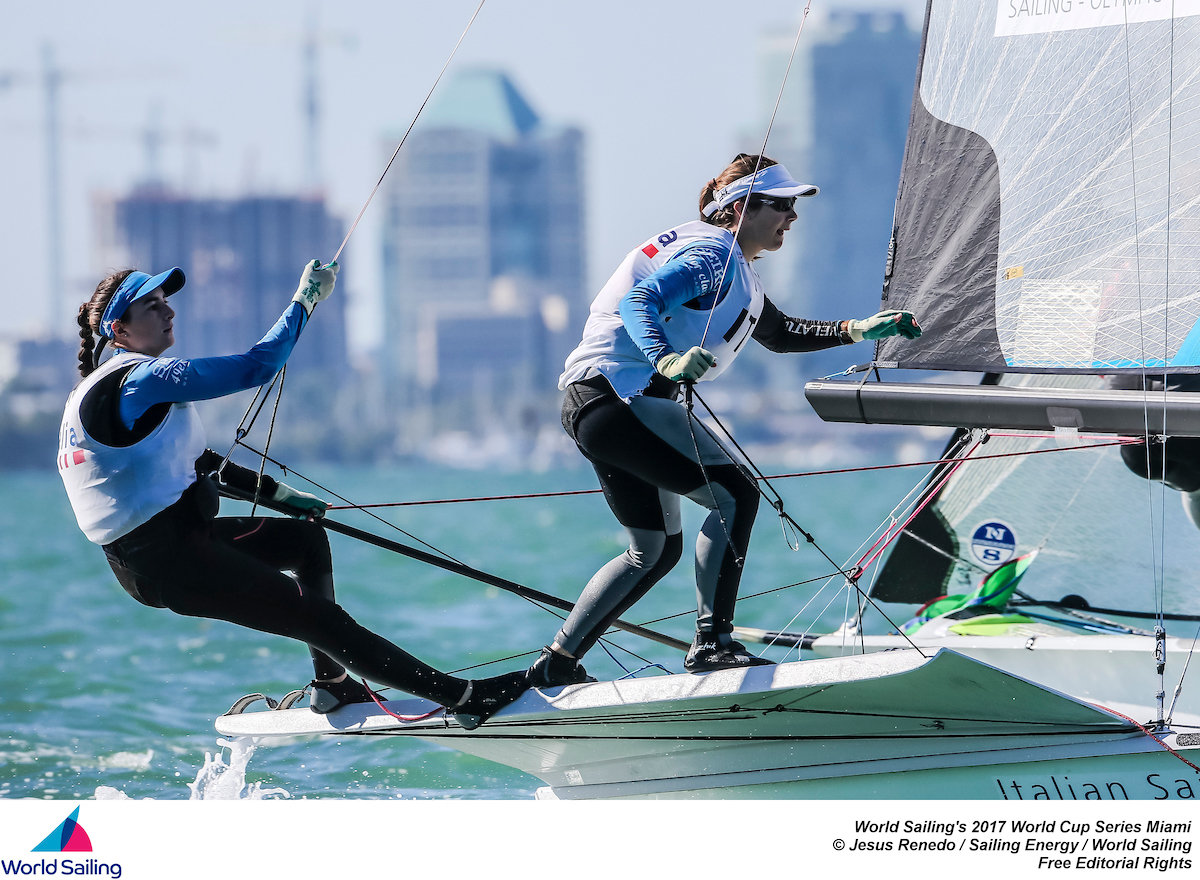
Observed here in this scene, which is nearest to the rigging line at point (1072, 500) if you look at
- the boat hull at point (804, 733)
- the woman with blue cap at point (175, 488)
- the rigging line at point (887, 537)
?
the rigging line at point (887, 537)

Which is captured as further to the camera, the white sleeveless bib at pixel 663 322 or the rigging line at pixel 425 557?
the rigging line at pixel 425 557

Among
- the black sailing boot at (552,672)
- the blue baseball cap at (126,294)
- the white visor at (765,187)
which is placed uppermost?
the white visor at (765,187)

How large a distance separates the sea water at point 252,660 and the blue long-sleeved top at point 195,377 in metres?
1.09

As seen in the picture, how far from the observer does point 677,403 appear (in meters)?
3.14

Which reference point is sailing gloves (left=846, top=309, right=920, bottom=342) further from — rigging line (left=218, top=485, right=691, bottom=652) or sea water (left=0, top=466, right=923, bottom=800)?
rigging line (left=218, top=485, right=691, bottom=652)

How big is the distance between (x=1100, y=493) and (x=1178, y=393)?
213 cm

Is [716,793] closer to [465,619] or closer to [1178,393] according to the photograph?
[1178,393]

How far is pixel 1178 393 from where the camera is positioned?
310 centimetres

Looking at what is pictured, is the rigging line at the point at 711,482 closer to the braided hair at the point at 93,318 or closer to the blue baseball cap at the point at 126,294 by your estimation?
the blue baseball cap at the point at 126,294

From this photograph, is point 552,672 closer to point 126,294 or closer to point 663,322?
point 663,322

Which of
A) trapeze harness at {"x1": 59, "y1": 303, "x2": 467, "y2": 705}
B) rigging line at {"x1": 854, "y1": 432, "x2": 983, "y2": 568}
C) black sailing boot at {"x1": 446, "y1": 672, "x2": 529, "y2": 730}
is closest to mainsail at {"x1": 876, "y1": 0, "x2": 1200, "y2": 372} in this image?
rigging line at {"x1": 854, "y1": 432, "x2": 983, "y2": 568}

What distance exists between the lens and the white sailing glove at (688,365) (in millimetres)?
2777

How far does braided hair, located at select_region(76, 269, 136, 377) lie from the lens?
3055 mm
